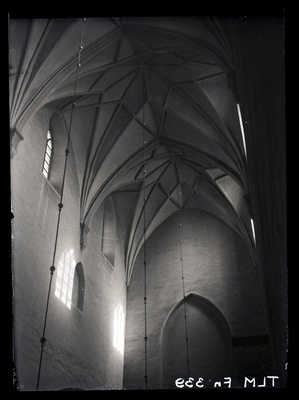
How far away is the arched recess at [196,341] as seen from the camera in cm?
1636

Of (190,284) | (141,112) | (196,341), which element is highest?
(141,112)

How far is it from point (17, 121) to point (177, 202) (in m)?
10.4

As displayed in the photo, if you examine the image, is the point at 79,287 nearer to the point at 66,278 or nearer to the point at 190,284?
the point at 66,278

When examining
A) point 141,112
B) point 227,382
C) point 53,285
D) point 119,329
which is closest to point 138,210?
point 141,112

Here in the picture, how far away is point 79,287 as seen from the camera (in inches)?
553

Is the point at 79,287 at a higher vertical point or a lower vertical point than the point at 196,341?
higher

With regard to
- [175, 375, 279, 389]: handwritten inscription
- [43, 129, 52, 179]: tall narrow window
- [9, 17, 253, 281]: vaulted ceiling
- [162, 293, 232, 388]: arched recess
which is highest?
[9, 17, 253, 281]: vaulted ceiling

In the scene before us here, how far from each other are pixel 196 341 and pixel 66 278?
6493 mm

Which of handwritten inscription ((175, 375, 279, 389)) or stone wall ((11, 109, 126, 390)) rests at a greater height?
stone wall ((11, 109, 126, 390))

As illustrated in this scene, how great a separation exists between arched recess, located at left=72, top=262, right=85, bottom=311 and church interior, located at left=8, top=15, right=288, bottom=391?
0.04 m

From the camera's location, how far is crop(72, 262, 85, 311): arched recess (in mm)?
13466

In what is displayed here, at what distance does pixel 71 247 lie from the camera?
13.6 meters

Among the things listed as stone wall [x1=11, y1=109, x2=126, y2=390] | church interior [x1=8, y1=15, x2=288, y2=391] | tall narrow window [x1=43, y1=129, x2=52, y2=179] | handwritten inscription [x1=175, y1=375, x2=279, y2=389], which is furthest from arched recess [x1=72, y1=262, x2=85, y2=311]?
handwritten inscription [x1=175, y1=375, x2=279, y2=389]

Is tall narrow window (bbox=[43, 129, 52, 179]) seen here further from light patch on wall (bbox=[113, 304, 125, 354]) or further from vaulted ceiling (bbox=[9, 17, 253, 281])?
light patch on wall (bbox=[113, 304, 125, 354])
